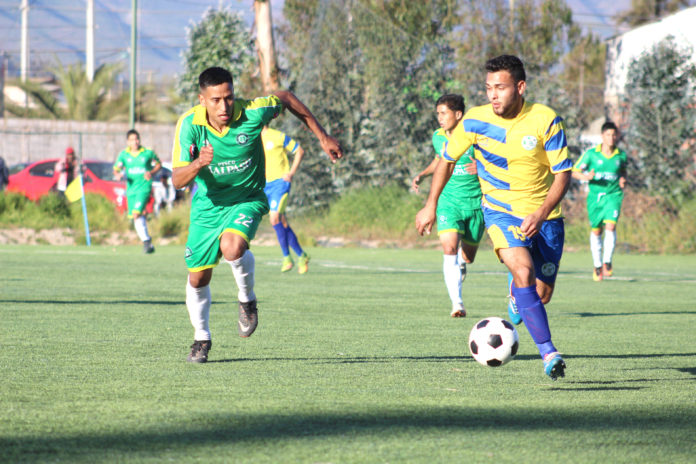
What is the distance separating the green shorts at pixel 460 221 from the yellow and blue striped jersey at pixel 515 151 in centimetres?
312

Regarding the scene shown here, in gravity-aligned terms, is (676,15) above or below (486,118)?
above

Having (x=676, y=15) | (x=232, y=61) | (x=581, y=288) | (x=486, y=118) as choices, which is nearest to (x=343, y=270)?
(x=581, y=288)

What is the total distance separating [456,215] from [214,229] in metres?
3.45

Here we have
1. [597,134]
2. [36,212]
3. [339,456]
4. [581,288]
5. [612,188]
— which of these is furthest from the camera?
[597,134]

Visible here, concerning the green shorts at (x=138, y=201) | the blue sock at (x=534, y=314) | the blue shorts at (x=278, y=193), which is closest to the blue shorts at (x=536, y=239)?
the blue sock at (x=534, y=314)

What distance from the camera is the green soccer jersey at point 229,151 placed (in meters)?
6.62

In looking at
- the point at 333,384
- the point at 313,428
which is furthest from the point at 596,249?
the point at 313,428

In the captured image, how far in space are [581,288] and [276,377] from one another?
27.5ft

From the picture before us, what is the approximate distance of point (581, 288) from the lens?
13.5m

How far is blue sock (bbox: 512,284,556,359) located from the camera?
591 cm

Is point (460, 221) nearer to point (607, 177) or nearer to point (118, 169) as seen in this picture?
point (607, 177)

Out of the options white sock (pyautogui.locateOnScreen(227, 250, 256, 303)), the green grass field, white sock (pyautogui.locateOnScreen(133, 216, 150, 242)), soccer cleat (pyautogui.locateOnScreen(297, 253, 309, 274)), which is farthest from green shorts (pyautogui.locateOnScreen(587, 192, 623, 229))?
white sock (pyautogui.locateOnScreen(227, 250, 256, 303))

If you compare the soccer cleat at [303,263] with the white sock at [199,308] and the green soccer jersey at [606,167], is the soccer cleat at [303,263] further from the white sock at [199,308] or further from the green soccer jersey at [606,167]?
the white sock at [199,308]

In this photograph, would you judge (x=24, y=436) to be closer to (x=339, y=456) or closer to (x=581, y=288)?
(x=339, y=456)
